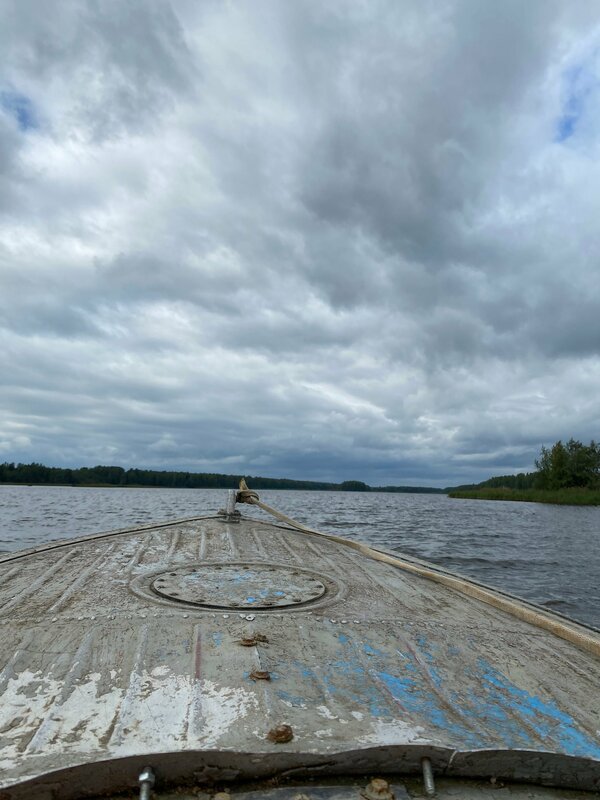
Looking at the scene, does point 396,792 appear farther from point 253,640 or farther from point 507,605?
point 507,605

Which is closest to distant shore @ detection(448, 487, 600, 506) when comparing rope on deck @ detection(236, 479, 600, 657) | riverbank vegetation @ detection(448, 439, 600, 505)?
riverbank vegetation @ detection(448, 439, 600, 505)

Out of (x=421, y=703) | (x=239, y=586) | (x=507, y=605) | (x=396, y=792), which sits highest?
(x=239, y=586)

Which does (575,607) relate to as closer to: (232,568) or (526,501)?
(232,568)

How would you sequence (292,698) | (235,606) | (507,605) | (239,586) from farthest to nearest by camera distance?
(507,605) → (239,586) → (235,606) → (292,698)

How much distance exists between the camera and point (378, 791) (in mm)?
1918

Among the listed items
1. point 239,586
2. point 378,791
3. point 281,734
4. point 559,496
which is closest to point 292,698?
point 281,734

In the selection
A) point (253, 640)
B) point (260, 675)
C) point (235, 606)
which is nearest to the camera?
point (260, 675)

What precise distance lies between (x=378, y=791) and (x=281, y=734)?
39cm

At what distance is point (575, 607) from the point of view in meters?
9.38

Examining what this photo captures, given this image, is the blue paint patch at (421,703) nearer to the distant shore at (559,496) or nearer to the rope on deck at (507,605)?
the rope on deck at (507,605)

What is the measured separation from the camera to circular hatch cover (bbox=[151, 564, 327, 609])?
3670mm

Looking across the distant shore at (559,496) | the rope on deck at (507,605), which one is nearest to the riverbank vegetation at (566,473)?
the distant shore at (559,496)

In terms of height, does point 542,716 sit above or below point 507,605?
below

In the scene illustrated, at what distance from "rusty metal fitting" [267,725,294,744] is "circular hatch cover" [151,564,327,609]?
1.44m
